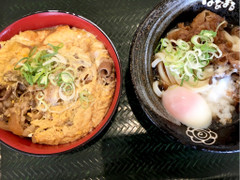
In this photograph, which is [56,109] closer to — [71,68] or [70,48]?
[71,68]

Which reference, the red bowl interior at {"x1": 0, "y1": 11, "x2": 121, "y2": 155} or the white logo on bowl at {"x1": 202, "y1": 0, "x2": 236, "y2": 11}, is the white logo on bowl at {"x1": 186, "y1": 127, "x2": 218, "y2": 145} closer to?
the red bowl interior at {"x1": 0, "y1": 11, "x2": 121, "y2": 155}

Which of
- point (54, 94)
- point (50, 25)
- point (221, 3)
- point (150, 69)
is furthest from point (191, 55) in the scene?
point (50, 25)

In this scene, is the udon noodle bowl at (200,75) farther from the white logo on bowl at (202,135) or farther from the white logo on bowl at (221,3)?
the white logo on bowl at (221,3)

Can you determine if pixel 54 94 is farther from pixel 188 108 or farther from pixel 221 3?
pixel 221 3

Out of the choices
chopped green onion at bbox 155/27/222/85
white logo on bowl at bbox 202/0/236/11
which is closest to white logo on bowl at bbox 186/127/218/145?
chopped green onion at bbox 155/27/222/85

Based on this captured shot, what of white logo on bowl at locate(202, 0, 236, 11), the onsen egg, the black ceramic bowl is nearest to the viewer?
the black ceramic bowl

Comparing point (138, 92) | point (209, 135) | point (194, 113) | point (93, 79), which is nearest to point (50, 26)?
point (93, 79)
